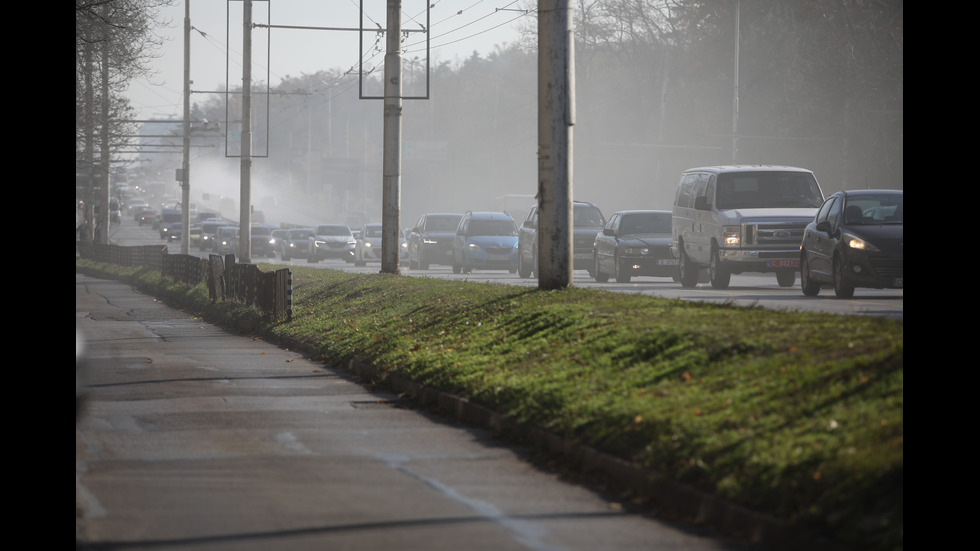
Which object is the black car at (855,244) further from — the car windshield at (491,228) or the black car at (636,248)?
the car windshield at (491,228)

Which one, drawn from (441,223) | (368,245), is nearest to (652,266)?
(441,223)

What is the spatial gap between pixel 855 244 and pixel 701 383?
1011cm

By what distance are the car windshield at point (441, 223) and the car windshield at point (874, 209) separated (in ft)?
76.9

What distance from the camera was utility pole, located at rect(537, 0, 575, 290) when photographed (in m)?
16.6

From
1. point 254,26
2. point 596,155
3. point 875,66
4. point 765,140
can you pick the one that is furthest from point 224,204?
point 254,26

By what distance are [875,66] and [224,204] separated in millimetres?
113848

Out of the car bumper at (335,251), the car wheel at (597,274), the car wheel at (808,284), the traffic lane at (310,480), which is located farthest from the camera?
the car bumper at (335,251)

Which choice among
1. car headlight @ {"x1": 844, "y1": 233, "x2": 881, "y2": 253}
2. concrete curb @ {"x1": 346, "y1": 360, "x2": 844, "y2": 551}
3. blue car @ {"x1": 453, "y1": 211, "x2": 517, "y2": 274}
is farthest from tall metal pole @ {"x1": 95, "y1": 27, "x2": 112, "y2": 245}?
concrete curb @ {"x1": 346, "y1": 360, "x2": 844, "y2": 551}

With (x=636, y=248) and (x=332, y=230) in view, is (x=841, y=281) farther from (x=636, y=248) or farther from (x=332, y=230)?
(x=332, y=230)

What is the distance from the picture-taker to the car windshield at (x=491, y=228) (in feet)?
123

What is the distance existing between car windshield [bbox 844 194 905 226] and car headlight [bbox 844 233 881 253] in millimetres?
501

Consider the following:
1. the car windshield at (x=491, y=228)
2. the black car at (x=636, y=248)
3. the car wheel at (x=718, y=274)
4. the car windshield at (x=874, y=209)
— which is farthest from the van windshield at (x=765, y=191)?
the car windshield at (x=491, y=228)

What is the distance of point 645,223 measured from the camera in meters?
30.3
